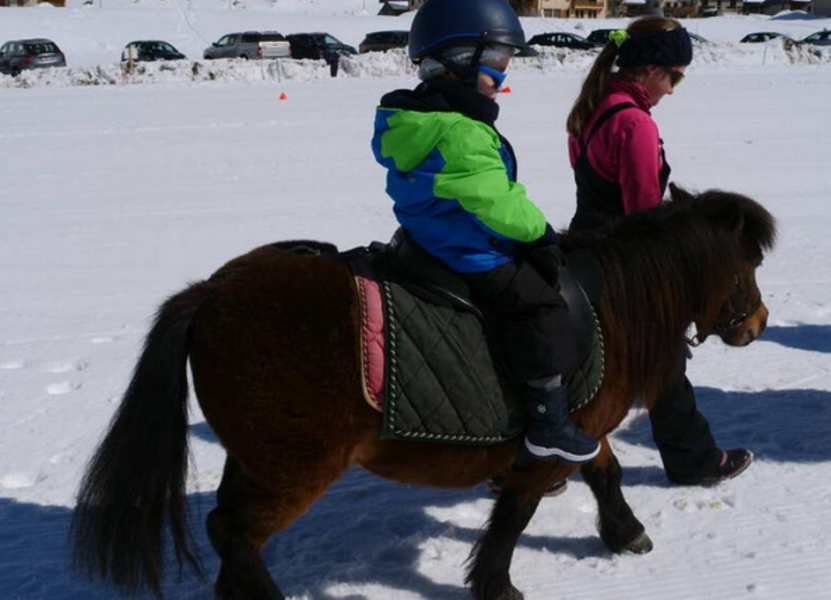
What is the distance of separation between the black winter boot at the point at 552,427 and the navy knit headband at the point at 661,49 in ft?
4.98

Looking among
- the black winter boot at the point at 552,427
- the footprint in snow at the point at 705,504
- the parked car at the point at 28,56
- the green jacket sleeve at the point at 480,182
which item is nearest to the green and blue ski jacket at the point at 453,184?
the green jacket sleeve at the point at 480,182

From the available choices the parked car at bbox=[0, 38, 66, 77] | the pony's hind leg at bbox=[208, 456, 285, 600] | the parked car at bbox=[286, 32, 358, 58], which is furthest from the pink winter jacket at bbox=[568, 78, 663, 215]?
the parked car at bbox=[286, 32, 358, 58]

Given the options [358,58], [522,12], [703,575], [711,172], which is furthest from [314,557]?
[522,12]

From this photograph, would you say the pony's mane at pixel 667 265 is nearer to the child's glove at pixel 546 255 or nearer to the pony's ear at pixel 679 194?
the pony's ear at pixel 679 194

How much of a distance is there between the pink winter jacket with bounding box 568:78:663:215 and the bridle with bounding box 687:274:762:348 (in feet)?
1.53

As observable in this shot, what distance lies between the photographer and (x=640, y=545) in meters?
3.44

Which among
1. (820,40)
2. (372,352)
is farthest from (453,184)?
(820,40)

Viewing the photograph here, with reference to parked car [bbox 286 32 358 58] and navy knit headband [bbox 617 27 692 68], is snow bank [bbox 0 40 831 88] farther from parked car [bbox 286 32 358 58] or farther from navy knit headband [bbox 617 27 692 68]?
navy knit headband [bbox 617 27 692 68]

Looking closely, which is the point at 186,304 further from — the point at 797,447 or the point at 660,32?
the point at 797,447

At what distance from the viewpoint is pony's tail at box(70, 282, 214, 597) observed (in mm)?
2689

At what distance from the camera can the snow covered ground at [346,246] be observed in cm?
337

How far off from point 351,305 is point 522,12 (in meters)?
67.6

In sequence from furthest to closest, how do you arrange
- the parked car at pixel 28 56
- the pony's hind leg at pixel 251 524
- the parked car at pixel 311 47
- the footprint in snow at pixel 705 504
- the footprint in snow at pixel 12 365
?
the parked car at pixel 311 47
the parked car at pixel 28 56
the footprint in snow at pixel 12 365
the footprint in snow at pixel 705 504
the pony's hind leg at pixel 251 524

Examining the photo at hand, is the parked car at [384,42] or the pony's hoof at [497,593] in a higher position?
the parked car at [384,42]
